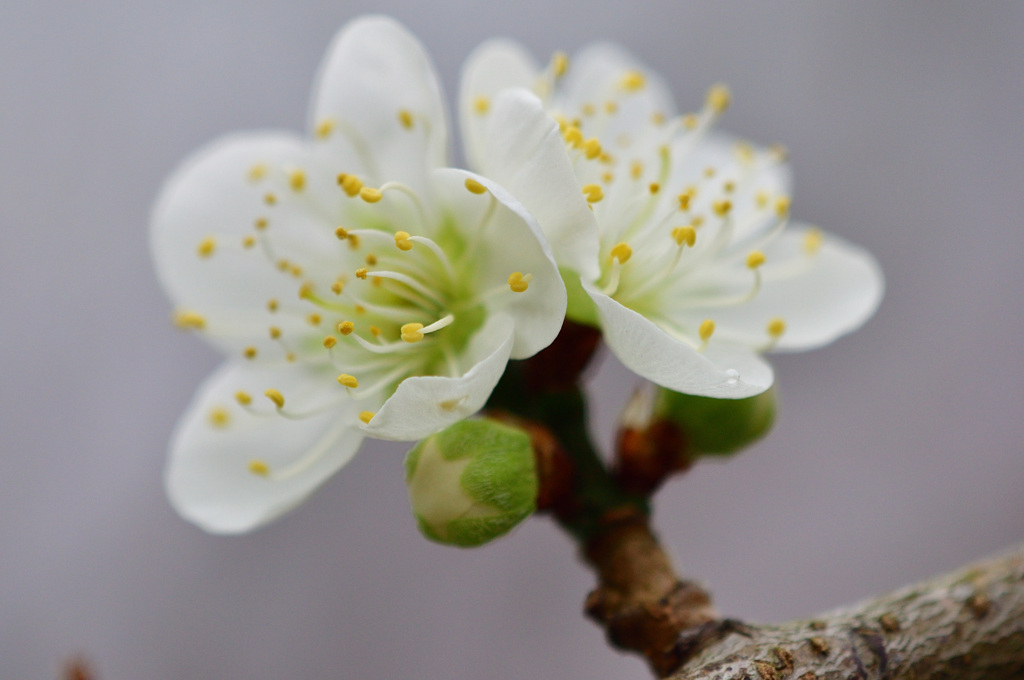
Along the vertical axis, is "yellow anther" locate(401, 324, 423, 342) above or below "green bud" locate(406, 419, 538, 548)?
above

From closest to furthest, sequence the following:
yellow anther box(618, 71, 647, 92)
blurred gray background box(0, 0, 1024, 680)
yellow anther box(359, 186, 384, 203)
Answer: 1. yellow anther box(359, 186, 384, 203)
2. yellow anther box(618, 71, 647, 92)
3. blurred gray background box(0, 0, 1024, 680)

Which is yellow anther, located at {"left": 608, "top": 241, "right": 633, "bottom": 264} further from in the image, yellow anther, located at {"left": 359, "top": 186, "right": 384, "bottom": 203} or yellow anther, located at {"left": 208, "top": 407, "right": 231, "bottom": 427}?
yellow anther, located at {"left": 208, "top": 407, "right": 231, "bottom": 427}

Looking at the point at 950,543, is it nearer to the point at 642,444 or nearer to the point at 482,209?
the point at 642,444

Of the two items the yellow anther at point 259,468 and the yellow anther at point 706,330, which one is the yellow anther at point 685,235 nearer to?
the yellow anther at point 706,330

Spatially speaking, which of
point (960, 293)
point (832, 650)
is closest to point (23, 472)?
point (832, 650)

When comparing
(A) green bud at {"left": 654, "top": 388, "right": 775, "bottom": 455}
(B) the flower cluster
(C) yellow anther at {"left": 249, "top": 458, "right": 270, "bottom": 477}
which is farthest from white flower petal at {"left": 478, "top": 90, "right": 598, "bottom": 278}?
(C) yellow anther at {"left": 249, "top": 458, "right": 270, "bottom": 477}

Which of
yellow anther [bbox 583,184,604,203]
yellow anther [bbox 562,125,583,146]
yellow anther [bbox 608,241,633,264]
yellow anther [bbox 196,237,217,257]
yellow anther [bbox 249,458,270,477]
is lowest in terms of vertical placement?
yellow anther [bbox 249,458,270,477]

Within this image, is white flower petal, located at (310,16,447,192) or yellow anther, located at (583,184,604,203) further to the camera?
white flower petal, located at (310,16,447,192)

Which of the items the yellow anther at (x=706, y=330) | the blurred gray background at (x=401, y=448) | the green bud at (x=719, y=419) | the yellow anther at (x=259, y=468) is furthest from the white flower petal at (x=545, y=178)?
the blurred gray background at (x=401, y=448)
